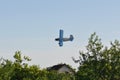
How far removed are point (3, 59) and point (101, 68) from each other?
8.81 meters

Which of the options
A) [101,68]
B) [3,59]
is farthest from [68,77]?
[3,59]

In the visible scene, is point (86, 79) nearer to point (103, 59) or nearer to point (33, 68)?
point (103, 59)

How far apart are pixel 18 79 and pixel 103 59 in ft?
24.7

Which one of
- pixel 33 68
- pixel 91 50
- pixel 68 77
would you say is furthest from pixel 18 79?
pixel 91 50

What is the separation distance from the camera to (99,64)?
3572cm

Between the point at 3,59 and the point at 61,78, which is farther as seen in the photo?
the point at 61,78

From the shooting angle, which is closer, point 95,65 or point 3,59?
point 3,59

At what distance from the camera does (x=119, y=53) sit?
3681 cm

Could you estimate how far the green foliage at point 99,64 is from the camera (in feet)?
115

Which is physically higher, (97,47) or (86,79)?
(97,47)

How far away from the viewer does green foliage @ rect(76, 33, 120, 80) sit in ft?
115

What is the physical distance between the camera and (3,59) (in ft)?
103

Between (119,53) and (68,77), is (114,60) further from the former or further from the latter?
(68,77)

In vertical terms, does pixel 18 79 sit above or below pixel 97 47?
below
